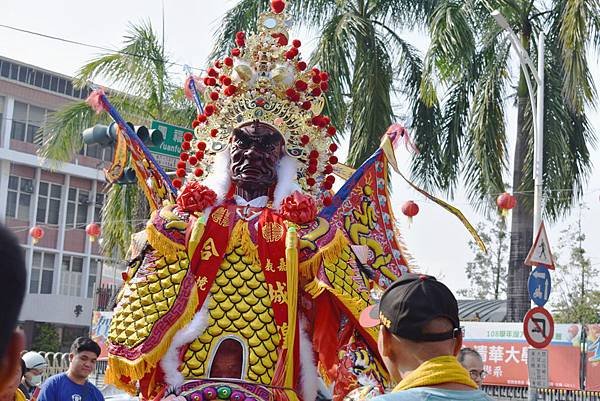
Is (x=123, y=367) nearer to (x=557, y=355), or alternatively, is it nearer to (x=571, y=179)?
(x=557, y=355)

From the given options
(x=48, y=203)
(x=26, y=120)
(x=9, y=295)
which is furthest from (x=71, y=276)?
(x=9, y=295)

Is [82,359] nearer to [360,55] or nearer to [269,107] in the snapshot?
[269,107]

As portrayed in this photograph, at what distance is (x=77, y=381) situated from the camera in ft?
17.3

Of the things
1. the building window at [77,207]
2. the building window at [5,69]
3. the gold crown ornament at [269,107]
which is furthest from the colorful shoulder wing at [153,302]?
the building window at [77,207]

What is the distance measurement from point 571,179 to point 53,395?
10.6 metres

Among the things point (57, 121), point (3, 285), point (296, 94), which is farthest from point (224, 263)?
point (57, 121)

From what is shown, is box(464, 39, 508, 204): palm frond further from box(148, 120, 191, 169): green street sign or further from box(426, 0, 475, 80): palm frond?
box(148, 120, 191, 169): green street sign

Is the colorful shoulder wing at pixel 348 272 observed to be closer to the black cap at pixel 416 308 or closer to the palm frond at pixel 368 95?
the black cap at pixel 416 308

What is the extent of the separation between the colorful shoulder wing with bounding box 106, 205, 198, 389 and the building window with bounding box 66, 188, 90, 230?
90.7 feet

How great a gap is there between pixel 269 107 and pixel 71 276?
93.3 ft

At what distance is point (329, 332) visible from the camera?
200 inches

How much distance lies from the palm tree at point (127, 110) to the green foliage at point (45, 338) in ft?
53.3

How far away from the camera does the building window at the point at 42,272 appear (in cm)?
3159

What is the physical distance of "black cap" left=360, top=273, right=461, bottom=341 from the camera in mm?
2295
